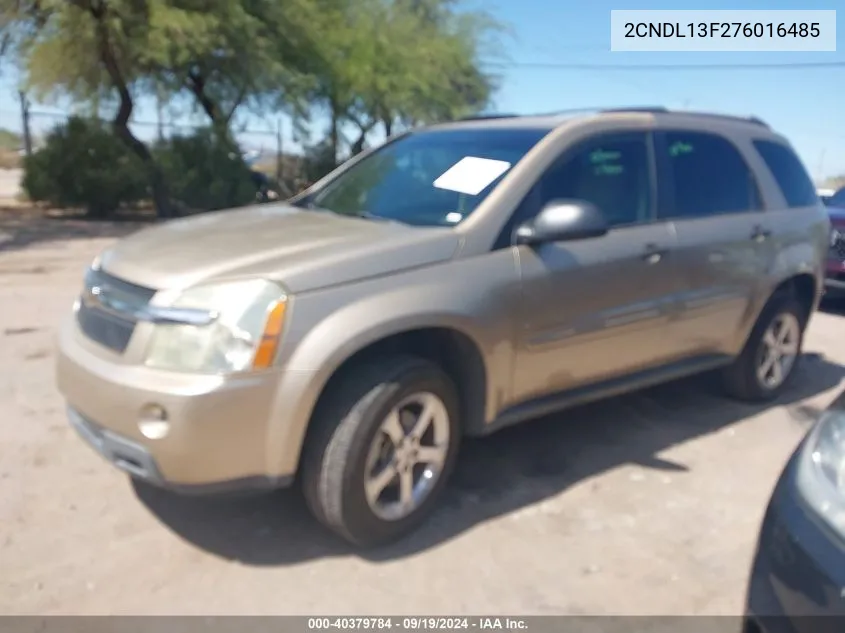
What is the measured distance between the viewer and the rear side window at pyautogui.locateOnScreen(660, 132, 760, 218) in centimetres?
469

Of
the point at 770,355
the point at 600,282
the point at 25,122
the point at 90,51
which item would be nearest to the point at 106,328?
the point at 600,282

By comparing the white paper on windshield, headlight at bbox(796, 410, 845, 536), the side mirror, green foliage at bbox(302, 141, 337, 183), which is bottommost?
green foliage at bbox(302, 141, 337, 183)

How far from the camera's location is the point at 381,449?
3453mm

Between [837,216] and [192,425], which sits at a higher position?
[192,425]

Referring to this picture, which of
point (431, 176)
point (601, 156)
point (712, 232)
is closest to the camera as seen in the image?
point (431, 176)

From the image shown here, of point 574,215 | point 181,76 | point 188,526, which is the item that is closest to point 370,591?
point 188,526

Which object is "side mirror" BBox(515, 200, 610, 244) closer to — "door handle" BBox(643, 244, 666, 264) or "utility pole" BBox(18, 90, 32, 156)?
"door handle" BBox(643, 244, 666, 264)

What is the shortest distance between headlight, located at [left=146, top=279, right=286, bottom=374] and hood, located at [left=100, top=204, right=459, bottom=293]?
7 cm

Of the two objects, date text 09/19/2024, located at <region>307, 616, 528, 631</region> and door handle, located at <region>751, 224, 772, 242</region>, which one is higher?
door handle, located at <region>751, 224, 772, 242</region>

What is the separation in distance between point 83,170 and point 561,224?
14551mm

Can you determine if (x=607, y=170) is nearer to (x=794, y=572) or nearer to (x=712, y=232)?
(x=712, y=232)

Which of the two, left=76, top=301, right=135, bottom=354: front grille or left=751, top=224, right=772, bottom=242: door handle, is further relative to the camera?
left=751, top=224, right=772, bottom=242: door handle

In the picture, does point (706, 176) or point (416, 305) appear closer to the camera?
point (416, 305)

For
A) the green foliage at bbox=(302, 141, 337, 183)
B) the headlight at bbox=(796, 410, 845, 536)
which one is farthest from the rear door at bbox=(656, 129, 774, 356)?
the green foliage at bbox=(302, 141, 337, 183)
